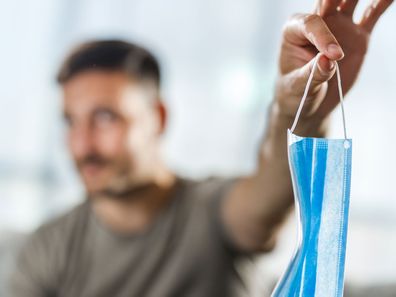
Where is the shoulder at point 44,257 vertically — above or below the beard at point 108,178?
below

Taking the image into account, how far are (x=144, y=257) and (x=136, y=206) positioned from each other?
0.10m

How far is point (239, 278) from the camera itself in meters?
1.10

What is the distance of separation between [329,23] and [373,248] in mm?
1326

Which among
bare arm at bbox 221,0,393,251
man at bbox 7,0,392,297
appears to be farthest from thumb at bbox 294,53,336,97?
man at bbox 7,0,392,297

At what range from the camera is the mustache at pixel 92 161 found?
1147 mm

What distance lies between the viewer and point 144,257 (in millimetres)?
1109

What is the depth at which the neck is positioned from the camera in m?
1.15

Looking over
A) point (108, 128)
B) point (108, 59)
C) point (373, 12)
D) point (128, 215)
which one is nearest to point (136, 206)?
point (128, 215)

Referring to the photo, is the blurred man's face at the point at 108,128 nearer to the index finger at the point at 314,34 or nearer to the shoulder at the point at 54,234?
the shoulder at the point at 54,234

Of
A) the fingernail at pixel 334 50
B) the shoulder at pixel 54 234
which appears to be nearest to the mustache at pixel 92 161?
the shoulder at pixel 54 234

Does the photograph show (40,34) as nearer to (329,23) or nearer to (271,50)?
(271,50)

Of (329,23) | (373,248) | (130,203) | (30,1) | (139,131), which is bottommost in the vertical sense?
(373,248)

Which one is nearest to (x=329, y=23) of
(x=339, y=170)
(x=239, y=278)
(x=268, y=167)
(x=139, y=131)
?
(x=339, y=170)

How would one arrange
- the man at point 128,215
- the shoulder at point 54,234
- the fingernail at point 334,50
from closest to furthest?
the fingernail at point 334,50, the man at point 128,215, the shoulder at point 54,234
